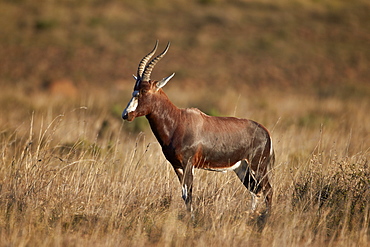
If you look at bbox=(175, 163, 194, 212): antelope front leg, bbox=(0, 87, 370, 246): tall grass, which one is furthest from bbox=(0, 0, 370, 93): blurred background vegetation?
bbox=(175, 163, 194, 212): antelope front leg

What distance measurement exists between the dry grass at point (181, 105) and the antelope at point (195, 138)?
49 cm

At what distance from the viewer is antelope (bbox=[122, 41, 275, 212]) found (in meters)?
6.86

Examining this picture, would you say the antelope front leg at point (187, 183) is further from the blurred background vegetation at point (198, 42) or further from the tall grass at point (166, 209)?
the blurred background vegetation at point (198, 42)

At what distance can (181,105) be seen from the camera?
1986cm

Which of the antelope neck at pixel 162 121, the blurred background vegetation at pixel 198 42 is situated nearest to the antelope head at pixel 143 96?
the antelope neck at pixel 162 121

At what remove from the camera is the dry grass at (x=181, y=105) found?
22.2ft

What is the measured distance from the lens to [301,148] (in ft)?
38.7

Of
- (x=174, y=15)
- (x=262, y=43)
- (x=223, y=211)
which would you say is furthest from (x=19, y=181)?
(x=174, y=15)

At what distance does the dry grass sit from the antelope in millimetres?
494

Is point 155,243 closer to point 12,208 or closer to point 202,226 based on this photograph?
point 202,226

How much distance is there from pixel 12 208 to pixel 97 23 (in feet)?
99.7

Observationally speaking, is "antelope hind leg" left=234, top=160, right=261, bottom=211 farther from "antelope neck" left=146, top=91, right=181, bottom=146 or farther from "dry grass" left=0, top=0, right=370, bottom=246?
"antelope neck" left=146, top=91, right=181, bottom=146

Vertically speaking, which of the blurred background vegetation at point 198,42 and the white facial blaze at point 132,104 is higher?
the blurred background vegetation at point 198,42

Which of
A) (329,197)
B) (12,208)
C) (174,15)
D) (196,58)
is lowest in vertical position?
(12,208)
